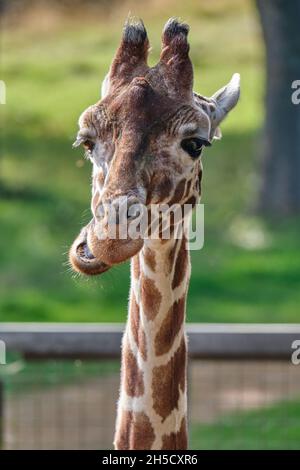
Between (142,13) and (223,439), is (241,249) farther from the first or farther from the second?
(223,439)

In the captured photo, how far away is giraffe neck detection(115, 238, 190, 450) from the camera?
4.30 meters

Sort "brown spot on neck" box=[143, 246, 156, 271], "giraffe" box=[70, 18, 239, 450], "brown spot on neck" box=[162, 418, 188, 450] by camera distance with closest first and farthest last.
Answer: "giraffe" box=[70, 18, 239, 450], "brown spot on neck" box=[143, 246, 156, 271], "brown spot on neck" box=[162, 418, 188, 450]

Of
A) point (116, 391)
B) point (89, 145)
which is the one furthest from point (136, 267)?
point (116, 391)

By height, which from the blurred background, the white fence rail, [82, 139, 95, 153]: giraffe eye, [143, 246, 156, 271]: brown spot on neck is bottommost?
[143, 246, 156, 271]: brown spot on neck

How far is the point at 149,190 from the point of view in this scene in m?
4.00

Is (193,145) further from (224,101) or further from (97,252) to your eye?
(97,252)

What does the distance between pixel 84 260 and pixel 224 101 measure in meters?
0.86

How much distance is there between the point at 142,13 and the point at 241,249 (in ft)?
19.1

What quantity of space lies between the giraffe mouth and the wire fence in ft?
8.44

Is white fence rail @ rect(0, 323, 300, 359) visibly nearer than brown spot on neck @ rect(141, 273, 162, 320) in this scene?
No

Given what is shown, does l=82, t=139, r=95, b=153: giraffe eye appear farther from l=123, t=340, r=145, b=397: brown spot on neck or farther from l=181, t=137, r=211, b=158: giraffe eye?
l=123, t=340, r=145, b=397: brown spot on neck

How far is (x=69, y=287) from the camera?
14500mm

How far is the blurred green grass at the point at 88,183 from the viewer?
45.3ft

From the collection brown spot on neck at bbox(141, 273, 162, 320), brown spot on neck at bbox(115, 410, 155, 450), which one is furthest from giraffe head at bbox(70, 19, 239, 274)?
brown spot on neck at bbox(115, 410, 155, 450)
